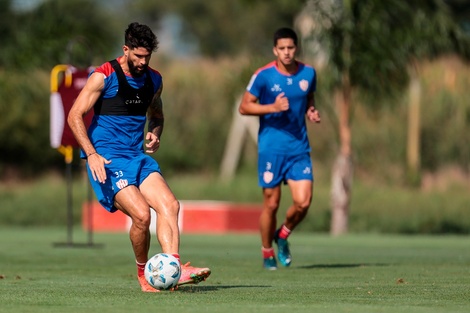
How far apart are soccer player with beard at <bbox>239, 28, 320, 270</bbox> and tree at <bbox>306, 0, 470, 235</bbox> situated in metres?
10.3

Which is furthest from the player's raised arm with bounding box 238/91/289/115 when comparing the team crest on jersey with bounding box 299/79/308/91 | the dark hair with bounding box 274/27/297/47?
the dark hair with bounding box 274/27/297/47

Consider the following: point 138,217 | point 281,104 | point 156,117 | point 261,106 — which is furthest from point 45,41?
point 138,217

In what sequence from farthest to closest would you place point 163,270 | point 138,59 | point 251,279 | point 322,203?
point 322,203
point 251,279
point 138,59
point 163,270

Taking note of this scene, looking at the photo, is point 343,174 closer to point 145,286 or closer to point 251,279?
point 251,279

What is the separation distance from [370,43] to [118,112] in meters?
14.5

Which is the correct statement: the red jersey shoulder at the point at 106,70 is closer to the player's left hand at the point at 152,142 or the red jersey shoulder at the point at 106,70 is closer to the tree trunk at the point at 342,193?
the player's left hand at the point at 152,142

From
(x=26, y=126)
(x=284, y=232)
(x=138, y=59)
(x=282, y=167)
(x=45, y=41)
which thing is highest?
(x=45, y=41)

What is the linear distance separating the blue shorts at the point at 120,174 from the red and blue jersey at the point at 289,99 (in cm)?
379

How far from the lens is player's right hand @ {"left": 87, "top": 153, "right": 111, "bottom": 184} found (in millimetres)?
10586

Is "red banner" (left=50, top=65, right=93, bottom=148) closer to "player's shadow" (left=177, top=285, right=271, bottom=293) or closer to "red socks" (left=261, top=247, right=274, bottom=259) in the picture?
"red socks" (left=261, top=247, right=274, bottom=259)

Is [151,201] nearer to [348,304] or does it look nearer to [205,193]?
[348,304]

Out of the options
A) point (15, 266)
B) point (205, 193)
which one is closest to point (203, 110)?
point (205, 193)

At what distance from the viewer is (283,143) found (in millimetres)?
14789

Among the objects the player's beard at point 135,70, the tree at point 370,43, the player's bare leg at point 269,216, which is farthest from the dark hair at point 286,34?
the tree at point 370,43
